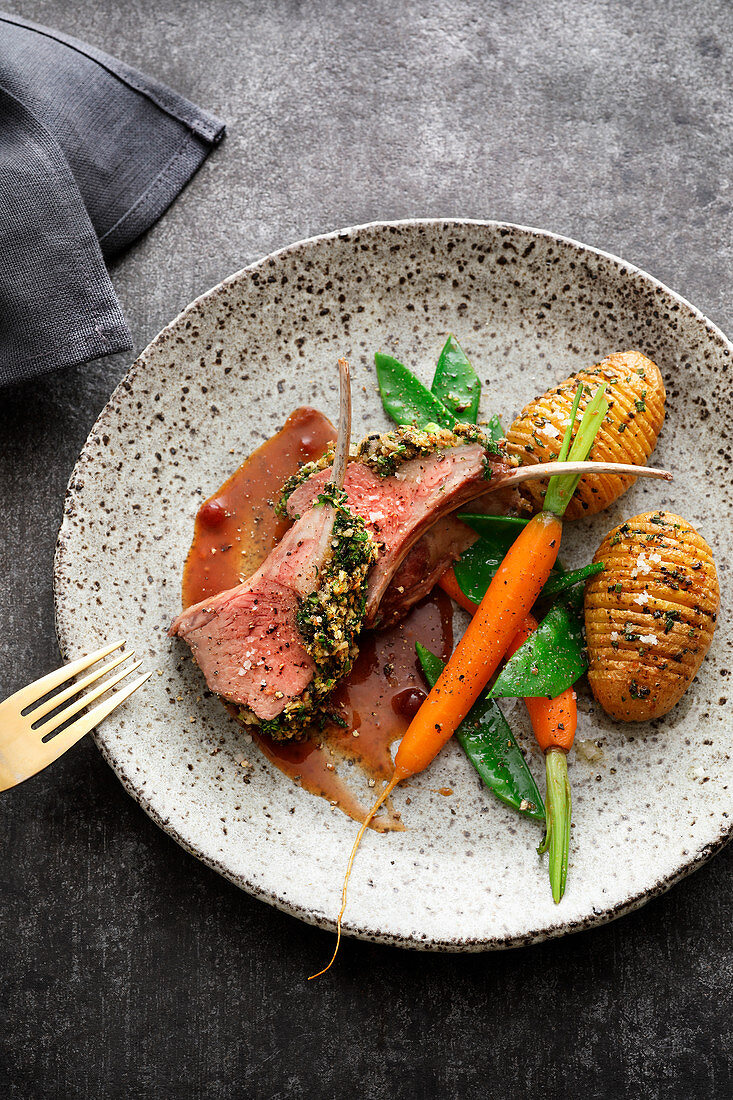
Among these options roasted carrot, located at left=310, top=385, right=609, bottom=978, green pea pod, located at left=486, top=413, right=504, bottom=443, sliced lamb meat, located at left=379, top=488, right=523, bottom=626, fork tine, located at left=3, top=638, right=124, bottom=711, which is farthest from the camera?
green pea pod, located at left=486, top=413, right=504, bottom=443

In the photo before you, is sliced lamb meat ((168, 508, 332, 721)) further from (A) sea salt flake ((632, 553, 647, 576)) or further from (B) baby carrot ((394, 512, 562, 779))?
(A) sea salt flake ((632, 553, 647, 576))

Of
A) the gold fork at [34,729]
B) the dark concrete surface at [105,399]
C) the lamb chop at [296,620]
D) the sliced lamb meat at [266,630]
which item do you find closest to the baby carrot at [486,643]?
the lamb chop at [296,620]

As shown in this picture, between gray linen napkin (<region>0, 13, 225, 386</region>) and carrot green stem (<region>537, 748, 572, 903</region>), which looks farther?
gray linen napkin (<region>0, 13, 225, 386</region>)

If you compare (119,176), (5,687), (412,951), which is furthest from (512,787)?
(119,176)

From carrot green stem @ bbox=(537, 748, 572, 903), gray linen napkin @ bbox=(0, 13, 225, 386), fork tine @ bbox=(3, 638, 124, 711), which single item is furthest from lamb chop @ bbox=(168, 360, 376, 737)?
gray linen napkin @ bbox=(0, 13, 225, 386)

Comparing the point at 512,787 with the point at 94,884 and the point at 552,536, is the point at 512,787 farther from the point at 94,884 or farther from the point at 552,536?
the point at 94,884

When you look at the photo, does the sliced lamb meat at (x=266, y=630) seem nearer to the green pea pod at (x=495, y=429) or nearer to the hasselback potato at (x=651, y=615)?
the green pea pod at (x=495, y=429)
